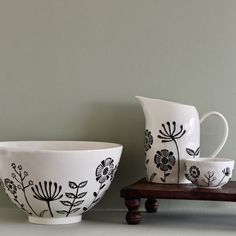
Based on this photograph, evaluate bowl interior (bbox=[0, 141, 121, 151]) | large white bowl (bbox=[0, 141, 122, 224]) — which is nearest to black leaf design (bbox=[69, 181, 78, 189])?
large white bowl (bbox=[0, 141, 122, 224])

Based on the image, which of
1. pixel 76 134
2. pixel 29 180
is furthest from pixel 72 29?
pixel 29 180

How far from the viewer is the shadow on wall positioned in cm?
90

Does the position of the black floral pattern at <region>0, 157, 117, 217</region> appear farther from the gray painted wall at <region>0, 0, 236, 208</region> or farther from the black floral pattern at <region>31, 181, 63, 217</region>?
the gray painted wall at <region>0, 0, 236, 208</region>

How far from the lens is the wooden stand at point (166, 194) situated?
74cm

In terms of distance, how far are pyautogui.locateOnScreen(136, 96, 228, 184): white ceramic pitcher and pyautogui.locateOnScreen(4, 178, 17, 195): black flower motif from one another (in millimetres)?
221

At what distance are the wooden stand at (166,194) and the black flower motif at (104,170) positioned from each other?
35 mm

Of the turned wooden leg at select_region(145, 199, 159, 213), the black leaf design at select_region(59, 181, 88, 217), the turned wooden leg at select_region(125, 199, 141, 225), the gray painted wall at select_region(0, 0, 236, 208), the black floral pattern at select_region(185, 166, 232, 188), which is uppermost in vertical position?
the gray painted wall at select_region(0, 0, 236, 208)

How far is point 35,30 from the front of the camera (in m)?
0.92

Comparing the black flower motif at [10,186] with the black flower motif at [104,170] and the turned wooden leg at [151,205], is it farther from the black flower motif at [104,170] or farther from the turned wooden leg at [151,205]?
the turned wooden leg at [151,205]

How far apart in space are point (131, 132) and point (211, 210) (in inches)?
7.5

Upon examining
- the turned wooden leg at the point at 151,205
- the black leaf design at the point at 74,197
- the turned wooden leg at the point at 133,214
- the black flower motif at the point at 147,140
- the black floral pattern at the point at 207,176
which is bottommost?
the turned wooden leg at the point at 151,205

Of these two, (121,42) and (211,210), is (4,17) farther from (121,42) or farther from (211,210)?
(211,210)

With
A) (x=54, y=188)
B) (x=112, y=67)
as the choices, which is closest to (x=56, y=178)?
(x=54, y=188)

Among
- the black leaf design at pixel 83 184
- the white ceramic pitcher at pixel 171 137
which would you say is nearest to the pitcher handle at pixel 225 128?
the white ceramic pitcher at pixel 171 137
